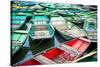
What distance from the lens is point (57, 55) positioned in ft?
5.98

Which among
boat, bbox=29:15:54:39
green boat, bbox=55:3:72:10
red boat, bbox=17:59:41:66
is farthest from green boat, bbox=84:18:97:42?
red boat, bbox=17:59:41:66

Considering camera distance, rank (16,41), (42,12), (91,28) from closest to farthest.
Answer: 1. (16,41)
2. (42,12)
3. (91,28)

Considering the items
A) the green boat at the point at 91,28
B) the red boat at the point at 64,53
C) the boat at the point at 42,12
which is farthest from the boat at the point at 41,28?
the green boat at the point at 91,28

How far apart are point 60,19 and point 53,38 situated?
0.21 m

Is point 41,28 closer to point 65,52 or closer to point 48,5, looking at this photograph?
point 48,5

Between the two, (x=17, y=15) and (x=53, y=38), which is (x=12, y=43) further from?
(x=53, y=38)

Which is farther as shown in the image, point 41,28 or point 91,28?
point 91,28

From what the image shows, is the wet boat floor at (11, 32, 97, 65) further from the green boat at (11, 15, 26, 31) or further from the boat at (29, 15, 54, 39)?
the green boat at (11, 15, 26, 31)

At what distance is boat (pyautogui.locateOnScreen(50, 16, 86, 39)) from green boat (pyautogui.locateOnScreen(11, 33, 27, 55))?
351mm

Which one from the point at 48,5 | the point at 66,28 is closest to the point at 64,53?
the point at 66,28

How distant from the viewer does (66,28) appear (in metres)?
1.88

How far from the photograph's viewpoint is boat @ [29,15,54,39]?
178cm

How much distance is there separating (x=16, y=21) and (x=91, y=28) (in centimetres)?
80
